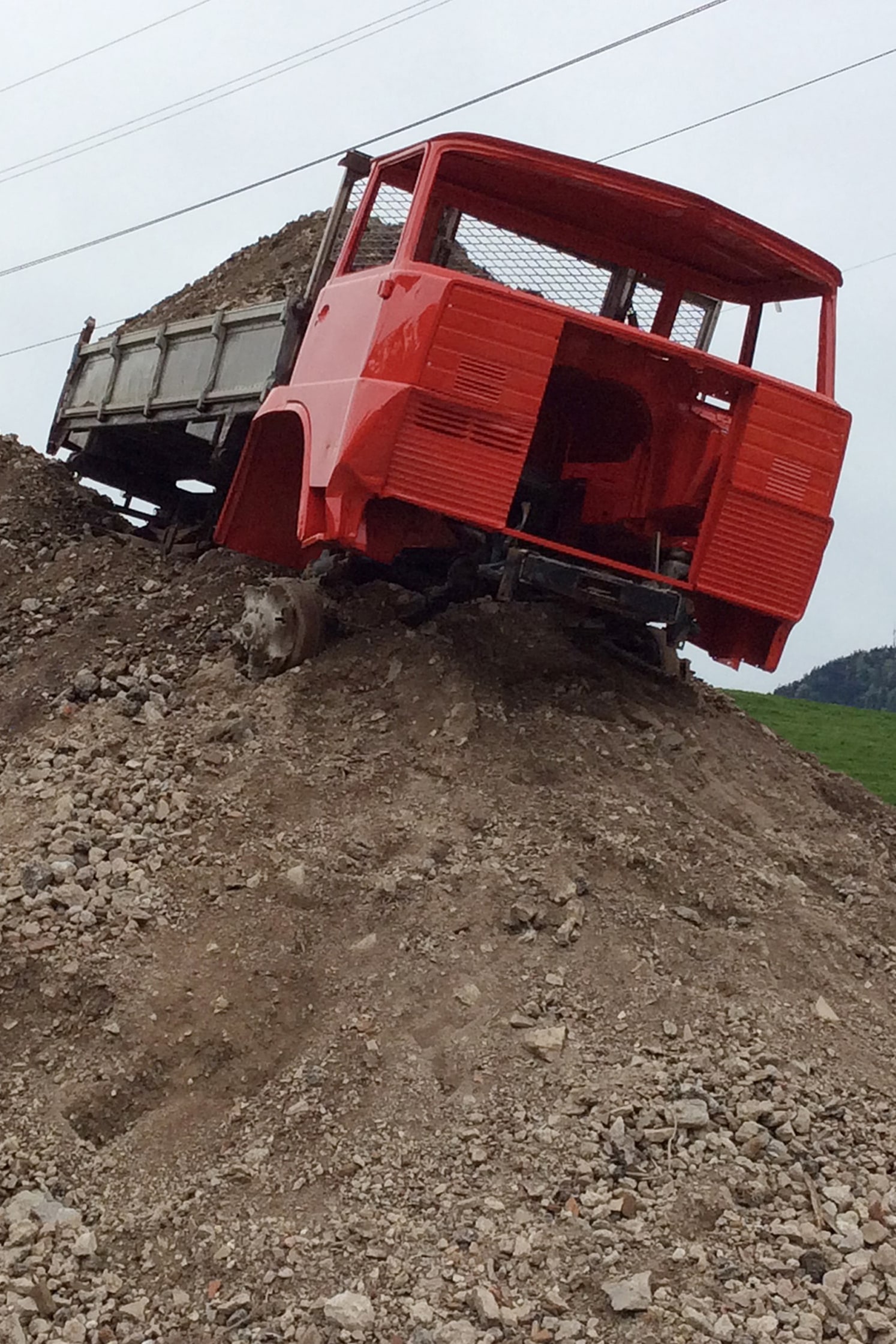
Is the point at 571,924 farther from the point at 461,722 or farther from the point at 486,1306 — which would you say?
the point at 486,1306

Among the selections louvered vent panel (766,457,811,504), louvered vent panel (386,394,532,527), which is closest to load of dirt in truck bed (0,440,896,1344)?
louvered vent panel (386,394,532,527)

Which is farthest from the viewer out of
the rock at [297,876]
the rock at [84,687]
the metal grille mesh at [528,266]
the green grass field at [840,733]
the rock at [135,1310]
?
the green grass field at [840,733]

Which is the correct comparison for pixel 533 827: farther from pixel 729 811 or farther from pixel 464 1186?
pixel 464 1186

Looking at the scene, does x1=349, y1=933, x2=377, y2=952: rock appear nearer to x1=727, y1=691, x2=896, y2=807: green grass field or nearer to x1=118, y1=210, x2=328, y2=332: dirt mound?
x1=118, y1=210, x2=328, y2=332: dirt mound

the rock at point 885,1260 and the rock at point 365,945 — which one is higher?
the rock at point 365,945

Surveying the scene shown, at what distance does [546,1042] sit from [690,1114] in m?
0.60

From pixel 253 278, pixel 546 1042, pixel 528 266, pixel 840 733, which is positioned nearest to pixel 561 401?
pixel 528 266

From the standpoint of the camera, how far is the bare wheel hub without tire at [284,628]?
7.57 meters

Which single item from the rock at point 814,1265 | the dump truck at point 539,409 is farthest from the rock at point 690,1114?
the dump truck at point 539,409

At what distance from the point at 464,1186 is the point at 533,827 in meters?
2.02

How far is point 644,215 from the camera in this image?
7.14 metres

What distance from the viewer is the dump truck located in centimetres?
636

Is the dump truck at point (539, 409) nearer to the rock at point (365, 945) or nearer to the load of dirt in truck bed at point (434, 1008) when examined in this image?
the load of dirt in truck bed at point (434, 1008)

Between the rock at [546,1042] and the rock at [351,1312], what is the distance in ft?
3.96
